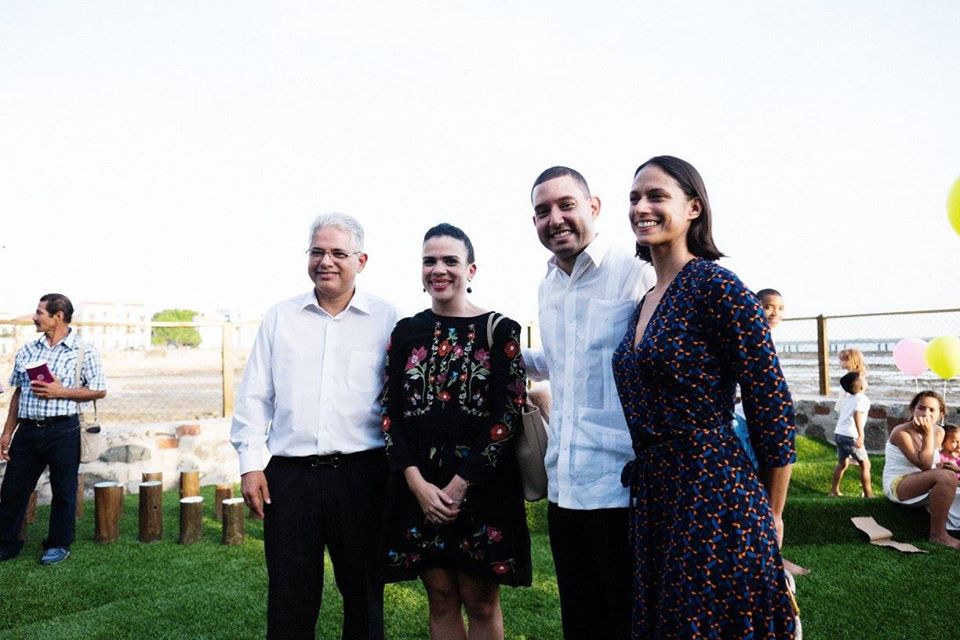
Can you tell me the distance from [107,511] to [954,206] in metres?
6.50

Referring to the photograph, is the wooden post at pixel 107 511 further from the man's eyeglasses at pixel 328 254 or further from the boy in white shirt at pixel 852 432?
the boy in white shirt at pixel 852 432

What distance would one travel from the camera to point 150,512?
5000 millimetres

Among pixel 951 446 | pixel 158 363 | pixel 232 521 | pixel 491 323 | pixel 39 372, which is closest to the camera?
pixel 491 323

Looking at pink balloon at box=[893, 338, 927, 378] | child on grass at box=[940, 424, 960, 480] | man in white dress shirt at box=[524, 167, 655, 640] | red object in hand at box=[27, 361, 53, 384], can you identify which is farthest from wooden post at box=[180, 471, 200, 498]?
pink balloon at box=[893, 338, 927, 378]

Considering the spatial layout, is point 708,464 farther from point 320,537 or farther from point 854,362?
point 854,362

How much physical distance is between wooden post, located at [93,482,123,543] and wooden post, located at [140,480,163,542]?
19 centimetres

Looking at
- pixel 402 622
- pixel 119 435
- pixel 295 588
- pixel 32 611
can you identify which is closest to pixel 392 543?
pixel 295 588

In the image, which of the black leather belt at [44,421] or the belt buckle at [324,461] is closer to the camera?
the belt buckle at [324,461]

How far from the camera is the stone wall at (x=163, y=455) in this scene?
6.64 meters

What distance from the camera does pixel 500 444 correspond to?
2100 millimetres

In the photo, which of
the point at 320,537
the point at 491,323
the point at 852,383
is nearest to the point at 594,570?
the point at 491,323

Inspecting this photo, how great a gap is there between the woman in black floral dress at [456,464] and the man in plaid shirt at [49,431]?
3.60 metres

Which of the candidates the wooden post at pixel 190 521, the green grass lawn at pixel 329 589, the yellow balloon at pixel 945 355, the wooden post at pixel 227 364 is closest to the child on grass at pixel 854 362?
the yellow balloon at pixel 945 355

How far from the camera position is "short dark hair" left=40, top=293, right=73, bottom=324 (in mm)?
4789
